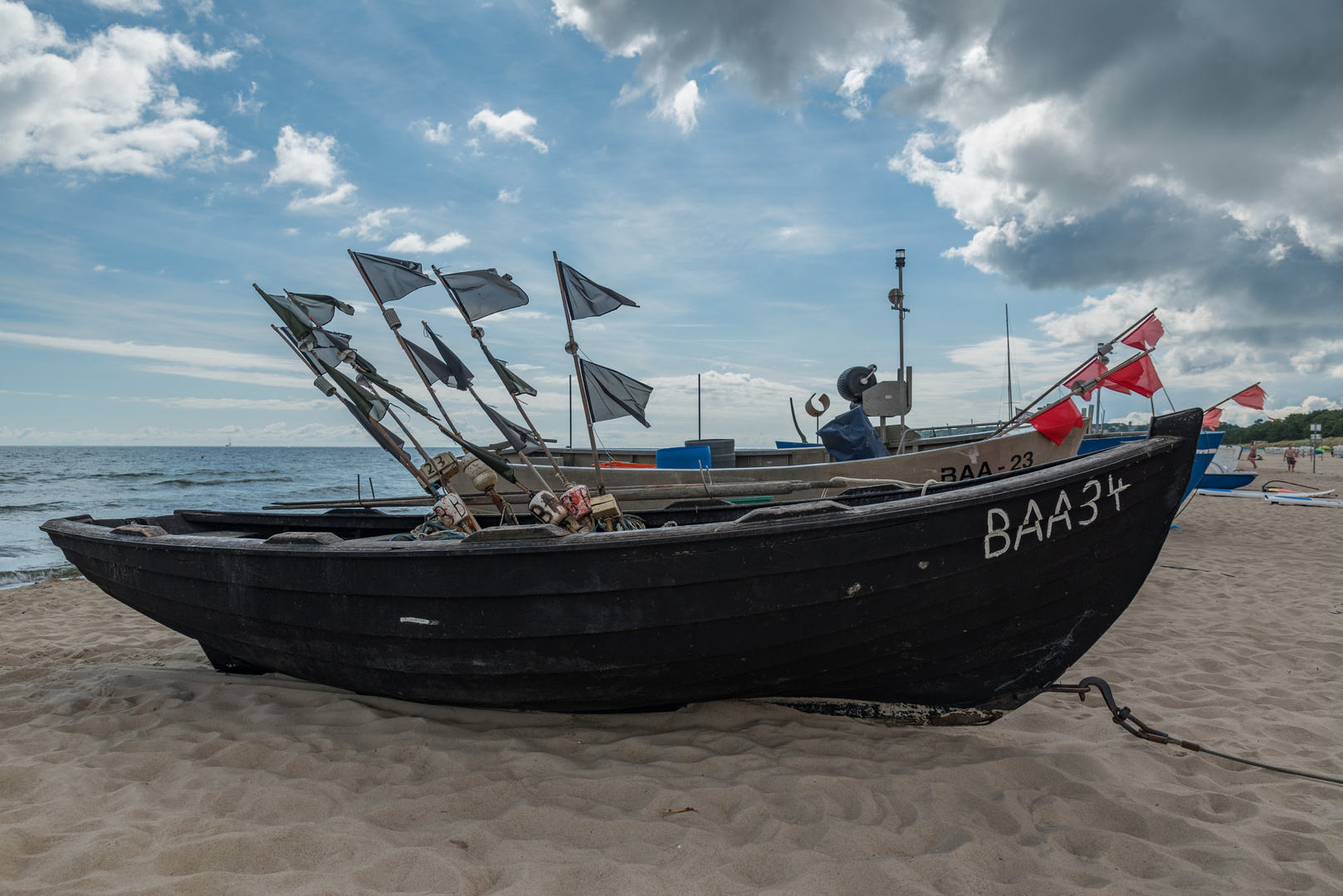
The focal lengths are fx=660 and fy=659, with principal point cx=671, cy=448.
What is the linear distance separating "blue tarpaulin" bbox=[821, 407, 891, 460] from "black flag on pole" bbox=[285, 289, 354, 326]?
18.8 feet

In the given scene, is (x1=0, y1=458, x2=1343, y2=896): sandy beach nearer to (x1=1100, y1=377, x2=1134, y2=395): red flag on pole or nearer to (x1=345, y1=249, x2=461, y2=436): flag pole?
(x1=345, y1=249, x2=461, y2=436): flag pole

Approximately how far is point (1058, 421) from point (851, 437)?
2.44m

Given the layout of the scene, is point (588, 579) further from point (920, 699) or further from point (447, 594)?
point (920, 699)

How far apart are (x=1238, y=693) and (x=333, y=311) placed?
6583 millimetres

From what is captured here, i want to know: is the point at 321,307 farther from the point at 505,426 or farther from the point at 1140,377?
the point at 1140,377

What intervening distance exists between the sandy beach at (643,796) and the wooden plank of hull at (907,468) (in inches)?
151

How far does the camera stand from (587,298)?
4.81 m

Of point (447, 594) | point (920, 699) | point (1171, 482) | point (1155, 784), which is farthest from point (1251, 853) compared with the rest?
point (447, 594)

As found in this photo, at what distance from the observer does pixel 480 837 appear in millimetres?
2428

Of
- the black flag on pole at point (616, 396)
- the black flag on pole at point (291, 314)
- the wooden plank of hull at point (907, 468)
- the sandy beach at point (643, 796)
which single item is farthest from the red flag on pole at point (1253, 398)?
the black flag on pole at point (291, 314)

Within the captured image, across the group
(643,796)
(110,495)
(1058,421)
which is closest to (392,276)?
(643,796)

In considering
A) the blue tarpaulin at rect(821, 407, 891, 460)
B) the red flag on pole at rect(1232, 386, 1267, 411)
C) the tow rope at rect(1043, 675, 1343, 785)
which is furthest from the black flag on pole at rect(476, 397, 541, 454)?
the red flag on pole at rect(1232, 386, 1267, 411)

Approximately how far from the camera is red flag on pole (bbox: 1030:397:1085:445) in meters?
7.93

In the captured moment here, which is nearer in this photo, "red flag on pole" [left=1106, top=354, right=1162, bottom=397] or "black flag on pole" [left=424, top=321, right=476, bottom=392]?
"black flag on pole" [left=424, top=321, right=476, bottom=392]
